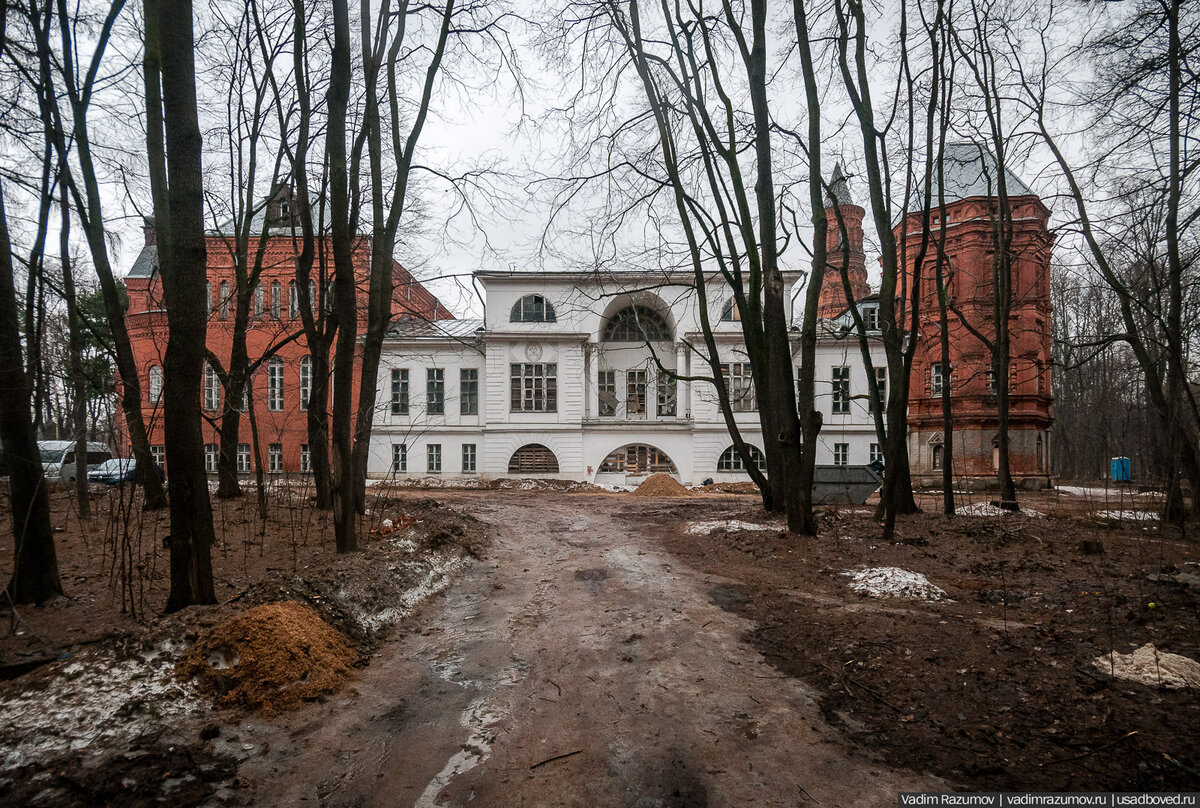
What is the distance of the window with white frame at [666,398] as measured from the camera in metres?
29.5

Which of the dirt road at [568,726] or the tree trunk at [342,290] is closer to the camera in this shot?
the dirt road at [568,726]

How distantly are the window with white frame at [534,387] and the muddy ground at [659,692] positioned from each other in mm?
20109

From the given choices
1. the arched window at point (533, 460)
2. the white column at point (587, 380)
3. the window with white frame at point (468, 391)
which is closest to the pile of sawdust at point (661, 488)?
the arched window at point (533, 460)

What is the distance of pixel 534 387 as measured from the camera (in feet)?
93.2

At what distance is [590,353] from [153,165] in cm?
2146

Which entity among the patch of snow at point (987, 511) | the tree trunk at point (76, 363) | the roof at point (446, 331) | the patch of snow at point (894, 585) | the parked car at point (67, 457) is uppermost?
the roof at point (446, 331)

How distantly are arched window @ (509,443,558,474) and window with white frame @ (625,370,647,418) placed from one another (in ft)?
15.1

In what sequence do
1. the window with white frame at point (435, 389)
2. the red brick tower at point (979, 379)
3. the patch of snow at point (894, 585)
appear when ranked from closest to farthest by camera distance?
the patch of snow at point (894, 585) → the red brick tower at point (979, 379) → the window with white frame at point (435, 389)

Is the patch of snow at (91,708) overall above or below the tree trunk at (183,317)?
below

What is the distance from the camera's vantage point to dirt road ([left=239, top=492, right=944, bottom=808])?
10.3 feet

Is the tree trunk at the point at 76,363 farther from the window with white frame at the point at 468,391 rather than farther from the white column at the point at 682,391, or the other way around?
the white column at the point at 682,391

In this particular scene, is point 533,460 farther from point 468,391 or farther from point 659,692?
point 659,692

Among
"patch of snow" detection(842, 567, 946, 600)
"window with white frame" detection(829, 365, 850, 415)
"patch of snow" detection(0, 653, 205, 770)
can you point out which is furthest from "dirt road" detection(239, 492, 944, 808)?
"window with white frame" detection(829, 365, 850, 415)

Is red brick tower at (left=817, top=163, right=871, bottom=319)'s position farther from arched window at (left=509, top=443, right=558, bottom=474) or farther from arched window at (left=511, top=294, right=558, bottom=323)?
arched window at (left=509, top=443, right=558, bottom=474)
